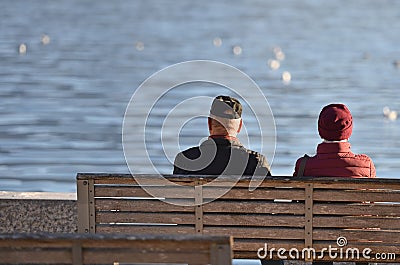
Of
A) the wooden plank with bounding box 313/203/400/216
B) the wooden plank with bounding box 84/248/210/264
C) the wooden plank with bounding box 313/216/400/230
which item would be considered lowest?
the wooden plank with bounding box 84/248/210/264

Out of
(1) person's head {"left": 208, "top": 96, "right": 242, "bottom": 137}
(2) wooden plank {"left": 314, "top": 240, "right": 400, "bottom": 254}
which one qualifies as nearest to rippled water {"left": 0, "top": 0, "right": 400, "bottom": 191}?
(1) person's head {"left": 208, "top": 96, "right": 242, "bottom": 137}

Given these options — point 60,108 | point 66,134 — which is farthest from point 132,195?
point 60,108

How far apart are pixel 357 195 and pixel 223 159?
0.69 metres

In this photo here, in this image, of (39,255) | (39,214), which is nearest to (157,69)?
(39,214)

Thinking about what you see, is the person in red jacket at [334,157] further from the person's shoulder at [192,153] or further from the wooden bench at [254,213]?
the person's shoulder at [192,153]

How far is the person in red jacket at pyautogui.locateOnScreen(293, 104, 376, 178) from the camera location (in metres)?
5.21

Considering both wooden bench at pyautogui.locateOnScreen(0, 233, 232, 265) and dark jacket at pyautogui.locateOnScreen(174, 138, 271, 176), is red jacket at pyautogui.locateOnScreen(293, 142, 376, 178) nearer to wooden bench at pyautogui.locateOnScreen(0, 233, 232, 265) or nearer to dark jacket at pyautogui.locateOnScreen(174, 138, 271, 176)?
dark jacket at pyautogui.locateOnScreen(174, 138, 271, 176)

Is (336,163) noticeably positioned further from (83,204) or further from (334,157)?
(83,204)

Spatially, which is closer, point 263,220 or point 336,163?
point 263,220

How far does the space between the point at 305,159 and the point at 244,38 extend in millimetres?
28293
